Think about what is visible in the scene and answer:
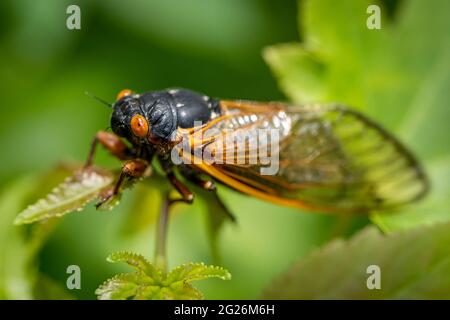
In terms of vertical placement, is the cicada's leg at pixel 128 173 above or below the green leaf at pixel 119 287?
above

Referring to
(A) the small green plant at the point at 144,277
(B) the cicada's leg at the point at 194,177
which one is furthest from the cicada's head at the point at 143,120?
(A) the small green plant at the point at 144,277

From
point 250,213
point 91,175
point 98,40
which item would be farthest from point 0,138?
point 91,175

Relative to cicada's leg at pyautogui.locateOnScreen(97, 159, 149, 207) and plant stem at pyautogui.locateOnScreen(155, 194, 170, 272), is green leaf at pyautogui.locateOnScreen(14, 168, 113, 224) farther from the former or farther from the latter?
plant stem at pyautogui.locateOnScreen(155, 194, 170, 272)

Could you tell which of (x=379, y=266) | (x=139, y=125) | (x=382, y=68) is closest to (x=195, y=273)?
(x=379, y=266)

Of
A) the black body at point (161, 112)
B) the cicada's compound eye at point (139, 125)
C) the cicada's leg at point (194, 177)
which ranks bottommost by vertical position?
the cicada's leg at point (194, 177)

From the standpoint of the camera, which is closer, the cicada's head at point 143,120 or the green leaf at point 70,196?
the green leaf at point 70,196

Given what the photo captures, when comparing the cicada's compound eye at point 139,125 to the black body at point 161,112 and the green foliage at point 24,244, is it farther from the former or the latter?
the green foliage at point 24,244

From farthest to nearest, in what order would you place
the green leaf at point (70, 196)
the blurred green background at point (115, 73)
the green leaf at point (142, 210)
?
1. the blurred green background at point (115, 73)
2. the green leaf at point (142, 210)
3. the green leaf at point (70, 196)

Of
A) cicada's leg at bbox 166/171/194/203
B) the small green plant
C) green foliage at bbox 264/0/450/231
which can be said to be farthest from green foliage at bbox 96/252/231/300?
green foliage at bbox 264/0/450/231
